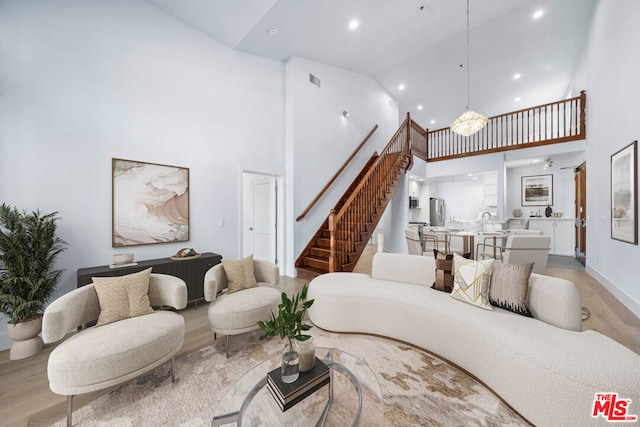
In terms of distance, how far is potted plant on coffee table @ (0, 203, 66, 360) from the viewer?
210cm

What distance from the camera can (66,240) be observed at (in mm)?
2633

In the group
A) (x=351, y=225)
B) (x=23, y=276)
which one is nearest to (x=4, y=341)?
(x=23, y=276)

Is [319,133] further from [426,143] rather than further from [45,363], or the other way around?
[45,363]

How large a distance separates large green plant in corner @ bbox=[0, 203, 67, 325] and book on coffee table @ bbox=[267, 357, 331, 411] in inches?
98.0

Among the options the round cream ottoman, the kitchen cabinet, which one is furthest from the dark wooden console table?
the kitchen cabinet

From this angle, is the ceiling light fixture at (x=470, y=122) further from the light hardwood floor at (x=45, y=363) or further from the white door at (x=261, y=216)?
the white door at (x=261, y=216)

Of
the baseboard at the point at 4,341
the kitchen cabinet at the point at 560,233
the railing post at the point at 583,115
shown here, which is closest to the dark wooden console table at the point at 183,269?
the baseboard at the point at 4,341

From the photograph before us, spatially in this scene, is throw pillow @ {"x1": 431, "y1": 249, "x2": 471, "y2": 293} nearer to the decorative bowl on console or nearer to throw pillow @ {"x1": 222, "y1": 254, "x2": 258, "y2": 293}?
throw pillow @ {"x1": 222, "y1": 254, "x2": 258, "y2": 293}

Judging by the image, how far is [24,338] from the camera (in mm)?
2156

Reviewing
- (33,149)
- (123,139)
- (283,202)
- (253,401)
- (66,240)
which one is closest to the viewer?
(253,401)

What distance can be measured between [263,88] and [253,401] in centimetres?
466

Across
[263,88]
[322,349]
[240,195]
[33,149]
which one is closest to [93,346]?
[322,349]

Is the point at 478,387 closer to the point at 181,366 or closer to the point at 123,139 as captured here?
the point at 181,366

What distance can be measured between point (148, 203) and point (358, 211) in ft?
10.7
